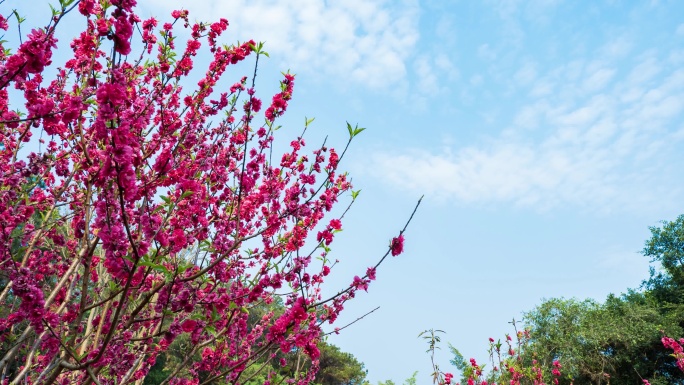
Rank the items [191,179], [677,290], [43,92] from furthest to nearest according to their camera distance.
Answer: [677,290] → [43,92] → [191,179]

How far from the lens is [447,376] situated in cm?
536

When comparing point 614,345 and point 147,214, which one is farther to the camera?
point 614,345

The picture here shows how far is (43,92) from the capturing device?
434 centimetres

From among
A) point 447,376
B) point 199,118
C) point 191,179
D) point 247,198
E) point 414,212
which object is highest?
point 199,118

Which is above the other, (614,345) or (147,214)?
(614,345)

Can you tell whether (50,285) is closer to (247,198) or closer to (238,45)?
(247,198)

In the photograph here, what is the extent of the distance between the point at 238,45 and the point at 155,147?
4.50 ft

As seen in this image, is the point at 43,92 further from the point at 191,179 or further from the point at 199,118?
the point at 191,179

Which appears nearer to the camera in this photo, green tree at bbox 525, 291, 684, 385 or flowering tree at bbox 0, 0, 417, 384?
flowering tree at bbox 0, 0, 417, 384

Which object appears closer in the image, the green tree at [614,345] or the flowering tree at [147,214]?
the flowering tree at [147,214]

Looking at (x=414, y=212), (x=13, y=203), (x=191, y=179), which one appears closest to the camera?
(x=414, y=212)

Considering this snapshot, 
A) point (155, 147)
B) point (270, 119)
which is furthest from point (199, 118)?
point (270, 119)

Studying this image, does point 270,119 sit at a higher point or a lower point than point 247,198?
higher

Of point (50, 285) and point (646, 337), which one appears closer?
point (50, 285)
